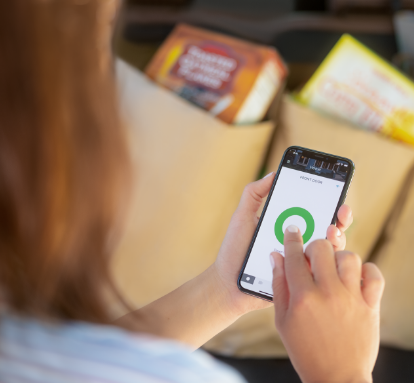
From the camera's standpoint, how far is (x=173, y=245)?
0.65m

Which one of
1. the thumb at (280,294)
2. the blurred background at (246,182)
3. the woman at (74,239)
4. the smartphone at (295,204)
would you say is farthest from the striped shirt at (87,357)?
the blurred background at (246,182)

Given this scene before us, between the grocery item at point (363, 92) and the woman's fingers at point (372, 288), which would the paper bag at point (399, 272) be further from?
the woman's fingers at point (372, 288)

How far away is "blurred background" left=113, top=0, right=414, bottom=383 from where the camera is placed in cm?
60

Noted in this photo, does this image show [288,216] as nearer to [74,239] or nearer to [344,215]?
[344,215]

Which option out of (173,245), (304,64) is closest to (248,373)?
(173,245)

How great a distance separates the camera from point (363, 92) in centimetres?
62

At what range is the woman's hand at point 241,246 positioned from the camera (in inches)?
19.6

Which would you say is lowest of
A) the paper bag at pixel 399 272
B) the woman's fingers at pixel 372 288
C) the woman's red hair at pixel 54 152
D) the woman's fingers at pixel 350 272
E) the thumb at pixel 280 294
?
the paper bag at pixel 399 272

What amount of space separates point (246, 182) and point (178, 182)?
11 centimetres

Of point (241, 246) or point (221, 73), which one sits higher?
point (221, 73)

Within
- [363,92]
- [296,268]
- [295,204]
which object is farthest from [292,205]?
[363,92]

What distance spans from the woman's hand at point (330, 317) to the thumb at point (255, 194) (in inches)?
6.0

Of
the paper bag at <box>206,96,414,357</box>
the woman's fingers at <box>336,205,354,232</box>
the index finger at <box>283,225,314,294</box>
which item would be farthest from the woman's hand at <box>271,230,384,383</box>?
the paper bag at <box>206,96,414,357</box>

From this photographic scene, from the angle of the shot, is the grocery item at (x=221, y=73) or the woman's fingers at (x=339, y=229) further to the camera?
the grocery item at (x=221, y=73)
